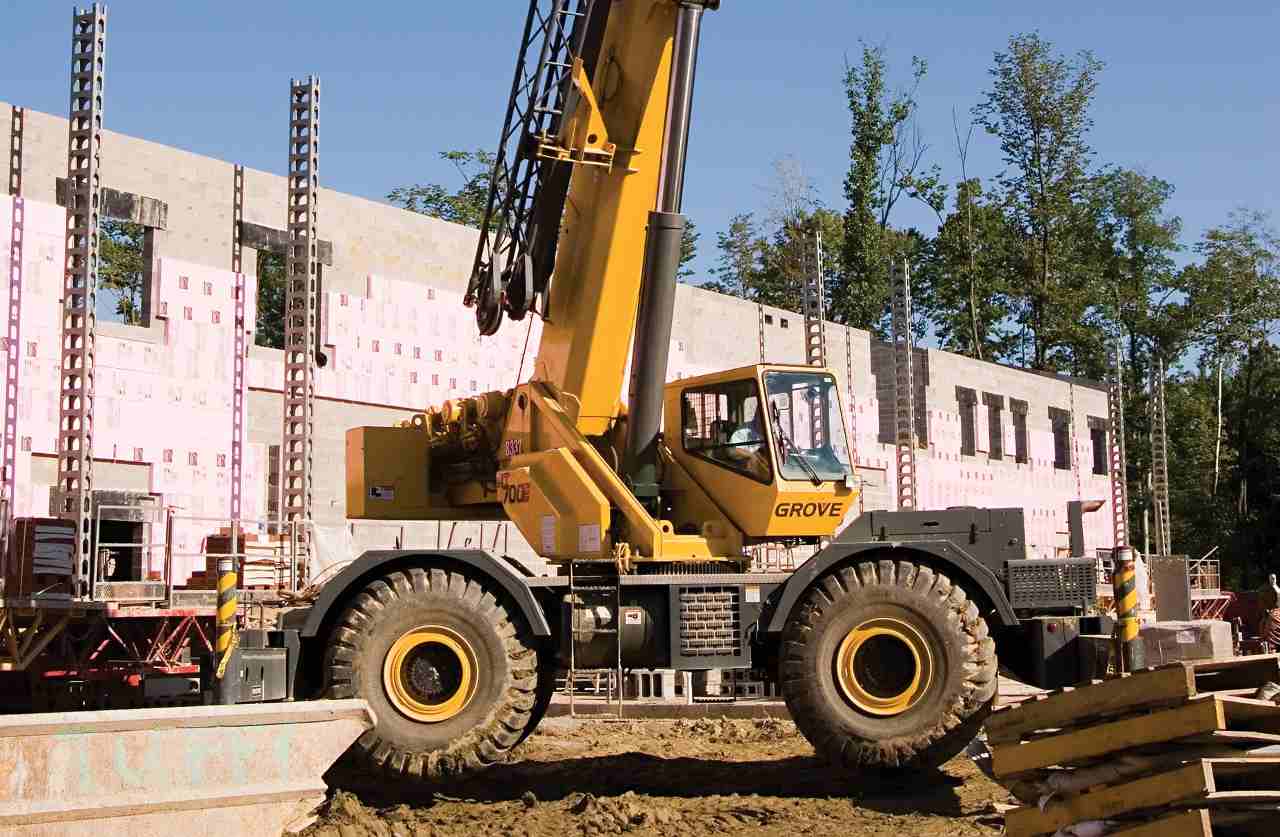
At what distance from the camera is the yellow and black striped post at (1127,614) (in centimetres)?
1062

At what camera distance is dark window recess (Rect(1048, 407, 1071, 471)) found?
50.0 metres

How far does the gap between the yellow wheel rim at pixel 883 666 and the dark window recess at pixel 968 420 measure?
111 ft

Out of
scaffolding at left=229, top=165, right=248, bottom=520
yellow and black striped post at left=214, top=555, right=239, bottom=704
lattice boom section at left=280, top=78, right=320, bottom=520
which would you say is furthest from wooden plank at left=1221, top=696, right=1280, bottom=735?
scaffolding at left=229, top=165, right=248, bottom=520

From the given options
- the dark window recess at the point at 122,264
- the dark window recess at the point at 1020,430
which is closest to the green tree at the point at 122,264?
the dark window recess at the point at 122,264

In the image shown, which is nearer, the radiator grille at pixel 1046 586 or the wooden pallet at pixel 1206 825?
the wooden pallet at pixel 1206 825

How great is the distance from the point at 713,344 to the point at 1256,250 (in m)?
42.8

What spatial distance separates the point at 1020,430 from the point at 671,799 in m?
39.5

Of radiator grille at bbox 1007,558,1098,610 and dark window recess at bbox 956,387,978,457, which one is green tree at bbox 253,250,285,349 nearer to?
dark window recess at bbox 956,387,978,457

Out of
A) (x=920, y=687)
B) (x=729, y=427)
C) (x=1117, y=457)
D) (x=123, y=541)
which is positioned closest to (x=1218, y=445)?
(x=1117, y=457)

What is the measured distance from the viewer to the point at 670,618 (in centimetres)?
1101

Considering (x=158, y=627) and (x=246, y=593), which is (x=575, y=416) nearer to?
(x=246, y=593)

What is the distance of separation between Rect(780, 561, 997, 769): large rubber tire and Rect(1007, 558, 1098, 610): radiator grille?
21.8 inches

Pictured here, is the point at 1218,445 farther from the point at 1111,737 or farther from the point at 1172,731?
the point at 1172,731

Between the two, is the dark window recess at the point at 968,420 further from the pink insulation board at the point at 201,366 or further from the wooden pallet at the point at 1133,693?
the wooden pallet at the point at 1133,693
